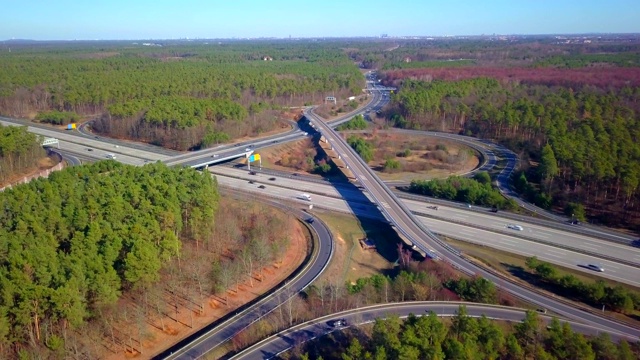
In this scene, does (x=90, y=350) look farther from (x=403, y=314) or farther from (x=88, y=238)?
(x=403, y=314)

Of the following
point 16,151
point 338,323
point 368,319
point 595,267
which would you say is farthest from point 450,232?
point 16,151

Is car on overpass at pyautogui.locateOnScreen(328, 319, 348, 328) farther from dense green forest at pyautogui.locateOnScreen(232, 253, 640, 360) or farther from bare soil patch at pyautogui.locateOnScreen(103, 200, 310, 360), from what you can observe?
bare soil patch at pyautogui.locateOnScreen(103, 200, 310, 360)

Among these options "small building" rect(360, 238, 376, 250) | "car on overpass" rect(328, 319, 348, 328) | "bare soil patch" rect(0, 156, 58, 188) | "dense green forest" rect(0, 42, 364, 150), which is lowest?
"small building" rect(360, 238, 376, 250)

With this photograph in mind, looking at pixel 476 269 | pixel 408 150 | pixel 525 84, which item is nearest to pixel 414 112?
pixel 408 150

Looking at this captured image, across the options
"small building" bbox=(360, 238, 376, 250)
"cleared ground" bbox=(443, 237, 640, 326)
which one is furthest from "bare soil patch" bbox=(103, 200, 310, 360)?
"cleared ground" bbox=(443, 237, 640, 326)

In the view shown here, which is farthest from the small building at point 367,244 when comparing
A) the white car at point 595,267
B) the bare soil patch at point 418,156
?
Answer: the bare soil patch at point 418,156

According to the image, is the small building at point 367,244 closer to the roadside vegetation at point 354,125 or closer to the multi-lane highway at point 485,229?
the multi-lane highway at point 485,229
